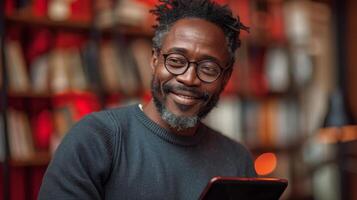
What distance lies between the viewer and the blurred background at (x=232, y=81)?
301cm

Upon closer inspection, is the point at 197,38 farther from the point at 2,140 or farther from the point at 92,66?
the point at 92,66

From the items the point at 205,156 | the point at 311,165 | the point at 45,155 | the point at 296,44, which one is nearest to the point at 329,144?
the point at 311,165

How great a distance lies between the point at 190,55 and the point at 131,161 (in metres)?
0.33

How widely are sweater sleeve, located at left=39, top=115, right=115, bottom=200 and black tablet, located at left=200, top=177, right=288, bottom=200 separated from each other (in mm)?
269

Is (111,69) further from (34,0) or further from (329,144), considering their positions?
(329,144)

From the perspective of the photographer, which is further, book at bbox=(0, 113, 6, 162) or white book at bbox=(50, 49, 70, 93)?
white book at bbox=(50, 49, 70, 93)

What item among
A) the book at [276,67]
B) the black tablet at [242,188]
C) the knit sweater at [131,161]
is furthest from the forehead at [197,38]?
the book at [276,67]

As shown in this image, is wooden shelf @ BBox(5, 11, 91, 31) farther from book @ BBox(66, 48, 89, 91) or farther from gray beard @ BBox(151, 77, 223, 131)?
gray beard @ BBox(151, 77, 223, 131)

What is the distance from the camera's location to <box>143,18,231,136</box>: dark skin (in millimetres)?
1513

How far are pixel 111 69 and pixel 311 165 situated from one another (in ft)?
6.08

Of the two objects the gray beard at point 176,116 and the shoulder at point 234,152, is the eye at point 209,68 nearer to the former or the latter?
the gray beard at point 176,116

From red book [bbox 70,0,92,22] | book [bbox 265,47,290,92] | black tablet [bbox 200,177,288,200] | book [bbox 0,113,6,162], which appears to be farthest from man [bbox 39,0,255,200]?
book [bbox 265,47,290,92]

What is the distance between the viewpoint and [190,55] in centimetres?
151

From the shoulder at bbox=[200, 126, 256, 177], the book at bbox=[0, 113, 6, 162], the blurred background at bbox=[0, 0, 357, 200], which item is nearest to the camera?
the shoulder at bbox=[200, 126, 256, 177]
